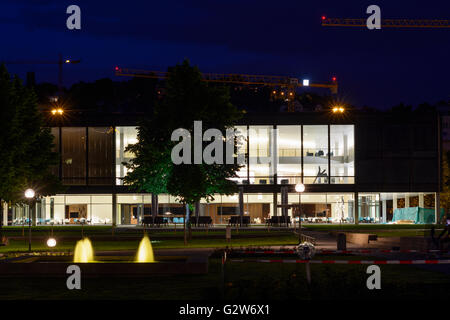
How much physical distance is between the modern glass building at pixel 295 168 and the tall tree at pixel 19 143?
87.8 ft

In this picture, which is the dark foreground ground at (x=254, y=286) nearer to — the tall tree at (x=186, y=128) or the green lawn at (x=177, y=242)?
the green lawn at (x=177, y=242)

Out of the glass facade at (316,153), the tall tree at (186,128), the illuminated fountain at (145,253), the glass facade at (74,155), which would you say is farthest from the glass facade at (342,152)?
the illuminated fountain at (145,253)

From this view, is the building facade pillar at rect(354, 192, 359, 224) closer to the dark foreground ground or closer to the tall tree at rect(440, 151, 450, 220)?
the tall tree at rect(440, 151, 450, 220)

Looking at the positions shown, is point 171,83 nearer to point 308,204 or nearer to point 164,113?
point 164,113

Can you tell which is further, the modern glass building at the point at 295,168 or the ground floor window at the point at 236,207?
the ground floor window at the point at 236,207

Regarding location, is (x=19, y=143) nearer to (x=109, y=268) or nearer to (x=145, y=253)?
(x=145, y=253)

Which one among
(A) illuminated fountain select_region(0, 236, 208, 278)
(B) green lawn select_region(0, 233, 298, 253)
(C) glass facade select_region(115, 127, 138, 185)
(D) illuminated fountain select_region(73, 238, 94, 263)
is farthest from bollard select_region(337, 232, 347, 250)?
(C) glass facade select_region(115, 127, 138, 185)

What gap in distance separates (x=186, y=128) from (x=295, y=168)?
111 ft

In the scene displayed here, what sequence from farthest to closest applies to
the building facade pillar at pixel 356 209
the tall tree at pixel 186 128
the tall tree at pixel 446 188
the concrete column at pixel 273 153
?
the tall tree at pixel 446 188 < the concrete column at pixel 273 153 < the building facade pillar at pixel 356 209 < the tall tree at pixel 186 128

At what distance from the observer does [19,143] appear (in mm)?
41562

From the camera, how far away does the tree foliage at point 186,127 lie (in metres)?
42.3

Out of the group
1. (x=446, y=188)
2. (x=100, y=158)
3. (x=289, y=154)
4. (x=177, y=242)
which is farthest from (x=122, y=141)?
(x=177, y=242)

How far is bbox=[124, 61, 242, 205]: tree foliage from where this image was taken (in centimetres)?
4231
